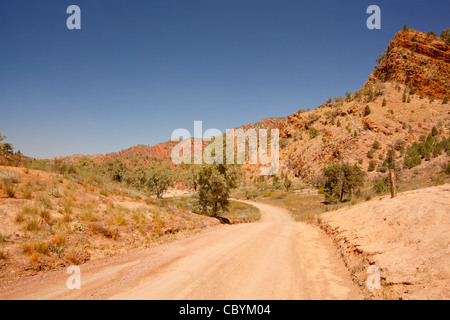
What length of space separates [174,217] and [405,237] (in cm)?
1078

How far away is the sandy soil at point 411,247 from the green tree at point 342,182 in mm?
28328

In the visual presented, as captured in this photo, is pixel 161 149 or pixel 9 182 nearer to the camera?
pixel 9 182

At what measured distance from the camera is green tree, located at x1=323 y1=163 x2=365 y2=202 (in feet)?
118

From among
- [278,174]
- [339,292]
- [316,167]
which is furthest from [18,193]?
[278,174]

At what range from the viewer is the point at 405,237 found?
6.75 meters

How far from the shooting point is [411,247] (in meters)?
5.90

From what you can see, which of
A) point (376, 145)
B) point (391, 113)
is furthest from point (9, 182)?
point (391, 113)

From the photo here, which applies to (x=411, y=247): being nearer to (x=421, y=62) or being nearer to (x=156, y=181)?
(x=156, y=181)

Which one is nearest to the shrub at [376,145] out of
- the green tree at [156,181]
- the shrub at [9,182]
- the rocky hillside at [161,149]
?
the green tree at [156,181]

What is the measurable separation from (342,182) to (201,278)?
36901 millimetres

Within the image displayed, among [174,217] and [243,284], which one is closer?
[243,284]

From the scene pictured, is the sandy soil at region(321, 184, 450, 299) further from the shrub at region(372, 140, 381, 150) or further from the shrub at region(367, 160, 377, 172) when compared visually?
the shrub at region(372, 140, 381, 150)

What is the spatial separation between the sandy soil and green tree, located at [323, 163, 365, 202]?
28328 mm
